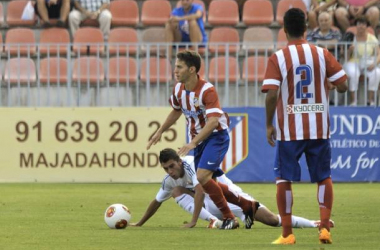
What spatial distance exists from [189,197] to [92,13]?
11.2 m

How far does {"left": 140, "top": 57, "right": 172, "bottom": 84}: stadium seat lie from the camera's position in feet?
65.9

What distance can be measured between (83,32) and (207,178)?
11.0m

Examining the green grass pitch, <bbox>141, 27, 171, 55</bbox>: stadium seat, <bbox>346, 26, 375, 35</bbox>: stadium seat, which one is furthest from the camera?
<bbox>141, 27, 171, 55</bbox>: stadium seat

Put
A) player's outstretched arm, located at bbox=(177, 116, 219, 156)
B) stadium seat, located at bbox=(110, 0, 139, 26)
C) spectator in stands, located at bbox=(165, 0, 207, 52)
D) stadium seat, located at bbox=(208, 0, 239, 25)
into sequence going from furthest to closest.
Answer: stadium seat, located at bbox=(110, 0, 139, 26) < stadium seat, located at bbox=(208, 0, 239, 25) < spectator in stands, located at bbox=(165, 0, 207, 52) < player's outstretched arm, located at bbox=(177, 116, 219, 156)

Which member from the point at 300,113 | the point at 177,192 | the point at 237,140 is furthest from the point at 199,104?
the point at 237,140

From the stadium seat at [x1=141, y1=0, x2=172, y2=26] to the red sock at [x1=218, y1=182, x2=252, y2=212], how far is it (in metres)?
11.2

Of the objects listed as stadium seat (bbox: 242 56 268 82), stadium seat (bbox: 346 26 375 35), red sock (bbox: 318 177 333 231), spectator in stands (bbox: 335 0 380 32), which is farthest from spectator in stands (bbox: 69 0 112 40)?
red sock (bbox: 318 177 333 231)

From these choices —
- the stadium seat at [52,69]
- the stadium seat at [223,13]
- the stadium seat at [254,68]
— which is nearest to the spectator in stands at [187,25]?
the stadium seat at [223,13]

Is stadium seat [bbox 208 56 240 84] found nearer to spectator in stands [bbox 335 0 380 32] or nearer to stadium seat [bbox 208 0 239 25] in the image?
stadium seat [bbox 208 0 239 25]

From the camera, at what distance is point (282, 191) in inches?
382

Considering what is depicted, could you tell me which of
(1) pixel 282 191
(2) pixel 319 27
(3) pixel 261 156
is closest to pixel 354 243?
(1) pixel 282 191

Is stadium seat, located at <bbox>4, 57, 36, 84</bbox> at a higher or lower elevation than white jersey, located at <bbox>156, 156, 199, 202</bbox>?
higher

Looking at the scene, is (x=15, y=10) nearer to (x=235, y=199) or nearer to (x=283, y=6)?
(x=283, y=6)

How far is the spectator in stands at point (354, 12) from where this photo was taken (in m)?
21.7
